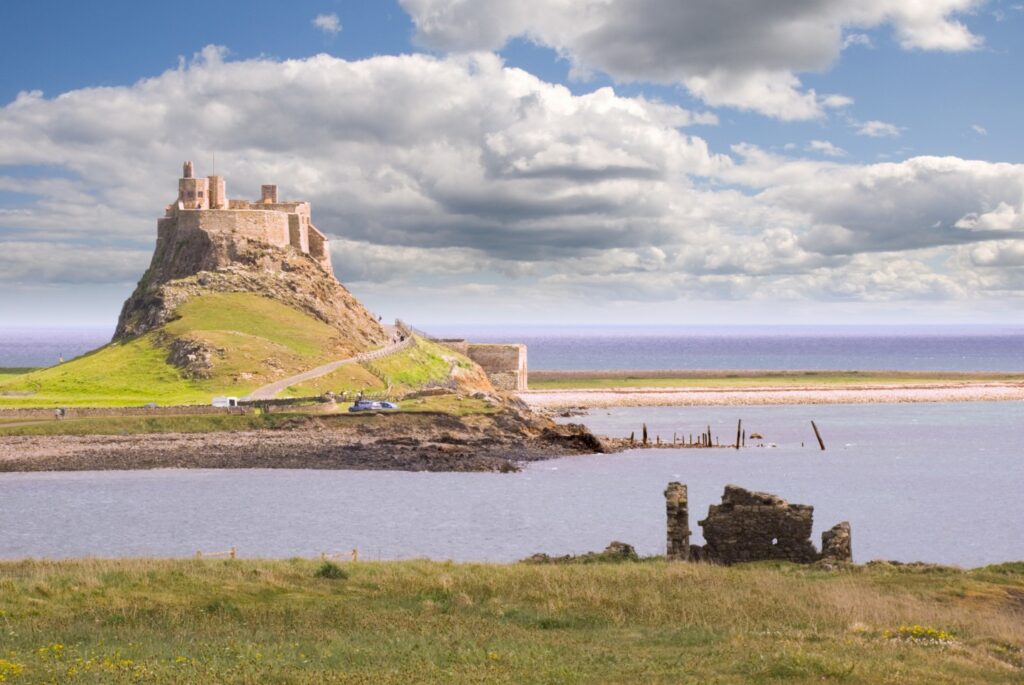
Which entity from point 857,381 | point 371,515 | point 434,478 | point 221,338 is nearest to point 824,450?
point 434,478

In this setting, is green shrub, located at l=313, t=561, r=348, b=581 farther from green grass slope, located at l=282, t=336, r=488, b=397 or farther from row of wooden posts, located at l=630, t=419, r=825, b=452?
green grass slope, located at l=282, t=336, r=488, b=397

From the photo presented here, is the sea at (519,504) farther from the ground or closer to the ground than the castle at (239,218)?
closer to the ground

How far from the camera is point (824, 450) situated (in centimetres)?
10038

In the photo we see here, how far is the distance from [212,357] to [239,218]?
33.7 metres

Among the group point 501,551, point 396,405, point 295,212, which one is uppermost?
point 295,212

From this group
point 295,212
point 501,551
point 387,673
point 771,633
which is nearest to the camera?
point 387,673

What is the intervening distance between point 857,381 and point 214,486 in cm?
14662

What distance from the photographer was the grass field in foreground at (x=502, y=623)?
1836 centimetres

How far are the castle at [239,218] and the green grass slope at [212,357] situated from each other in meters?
11.7

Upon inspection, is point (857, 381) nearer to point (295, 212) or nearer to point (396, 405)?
point (295, 212)

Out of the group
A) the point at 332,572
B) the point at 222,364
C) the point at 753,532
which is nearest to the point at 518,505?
the point at 753,532

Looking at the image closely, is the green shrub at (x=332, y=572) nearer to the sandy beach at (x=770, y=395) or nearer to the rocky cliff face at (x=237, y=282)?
the rocky cliff face at (x=237, y=282)

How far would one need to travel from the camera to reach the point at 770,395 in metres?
168

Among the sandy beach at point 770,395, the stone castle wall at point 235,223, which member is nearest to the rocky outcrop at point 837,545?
the sandy beach at point 770,395
